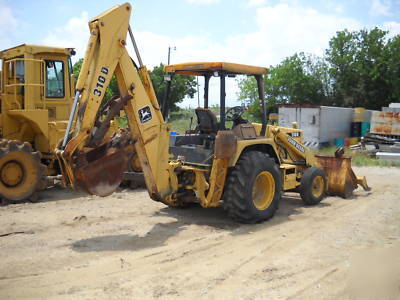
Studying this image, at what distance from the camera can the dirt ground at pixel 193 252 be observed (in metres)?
4.34

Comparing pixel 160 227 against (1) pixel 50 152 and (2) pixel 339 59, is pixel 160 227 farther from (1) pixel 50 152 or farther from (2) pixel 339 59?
(2) pixel 339 59

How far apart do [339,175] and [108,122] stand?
534cm

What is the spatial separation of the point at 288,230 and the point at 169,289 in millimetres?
2761

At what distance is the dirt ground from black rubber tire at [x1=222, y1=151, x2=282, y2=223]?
7.0 inches

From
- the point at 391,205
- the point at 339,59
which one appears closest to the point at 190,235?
the point at 391,205

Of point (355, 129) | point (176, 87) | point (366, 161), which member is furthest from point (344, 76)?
point (176, 87)

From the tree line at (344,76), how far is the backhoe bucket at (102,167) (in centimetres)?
2137

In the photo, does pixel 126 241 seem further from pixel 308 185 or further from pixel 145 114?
pixel 308 185

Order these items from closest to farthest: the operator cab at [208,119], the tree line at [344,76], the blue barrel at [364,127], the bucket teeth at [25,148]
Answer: the operator cab at [208,119], the bucket teeth at [25,148], the blue barrel at [364,127], the tree line at [344,76]

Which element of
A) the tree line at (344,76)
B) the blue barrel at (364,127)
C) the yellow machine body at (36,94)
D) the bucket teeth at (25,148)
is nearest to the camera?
the bucket teeth at (25,148)

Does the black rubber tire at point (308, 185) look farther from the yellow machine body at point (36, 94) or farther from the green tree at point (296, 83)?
the green tree at point (296, 83)

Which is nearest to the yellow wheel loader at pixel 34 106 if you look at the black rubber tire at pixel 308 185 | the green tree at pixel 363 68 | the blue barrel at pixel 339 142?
the black rubber tire at pixel 308 185

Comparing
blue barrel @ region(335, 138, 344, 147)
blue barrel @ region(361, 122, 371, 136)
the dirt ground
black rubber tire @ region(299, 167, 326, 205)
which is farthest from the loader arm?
blue barrel @ region(361, 122, 371, 136)

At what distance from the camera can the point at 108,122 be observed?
19.0ft
